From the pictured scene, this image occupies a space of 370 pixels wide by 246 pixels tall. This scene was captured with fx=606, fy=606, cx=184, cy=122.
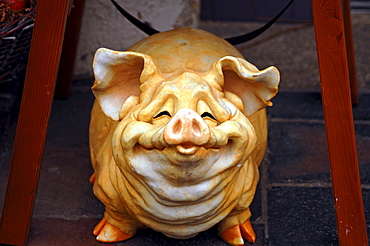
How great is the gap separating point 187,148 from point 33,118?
608mm

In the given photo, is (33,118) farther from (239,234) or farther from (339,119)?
(339,119)

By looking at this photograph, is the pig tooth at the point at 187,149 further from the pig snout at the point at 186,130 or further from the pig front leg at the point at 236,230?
the pig front leg at the point at 236,230

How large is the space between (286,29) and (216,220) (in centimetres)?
208

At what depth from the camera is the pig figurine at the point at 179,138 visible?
171cm

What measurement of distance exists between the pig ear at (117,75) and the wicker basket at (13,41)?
384mm

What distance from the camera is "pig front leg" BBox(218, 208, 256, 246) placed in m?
2.12

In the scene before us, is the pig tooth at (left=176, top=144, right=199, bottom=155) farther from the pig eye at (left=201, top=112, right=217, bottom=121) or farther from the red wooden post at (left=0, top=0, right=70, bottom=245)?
the red wooden post at (left=0, top=0, right=70, bottom=245)

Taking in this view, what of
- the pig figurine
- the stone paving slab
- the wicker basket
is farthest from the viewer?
the stone paving slab

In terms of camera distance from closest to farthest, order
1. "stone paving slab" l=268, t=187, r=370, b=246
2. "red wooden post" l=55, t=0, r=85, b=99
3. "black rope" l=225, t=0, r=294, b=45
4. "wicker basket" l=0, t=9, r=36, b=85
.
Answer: "wicker basket" l=0, t=9, r=36, b=85
"stone paving slab" l=268, t=187, r=370, b=246
"black rope" l=225, t=0, r=294, b=45
"red wooden post" l=55, t=0, r=85, b=99

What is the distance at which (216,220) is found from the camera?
197 centimetres

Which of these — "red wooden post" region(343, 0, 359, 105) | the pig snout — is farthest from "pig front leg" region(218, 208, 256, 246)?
"red wooden post" region(343, 0, 359, 105)

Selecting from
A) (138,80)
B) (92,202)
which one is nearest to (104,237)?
(92,202)

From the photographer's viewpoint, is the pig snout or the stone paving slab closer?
the pig snout

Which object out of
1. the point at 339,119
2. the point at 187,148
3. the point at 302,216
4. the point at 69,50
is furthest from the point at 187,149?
the point at 69,50
